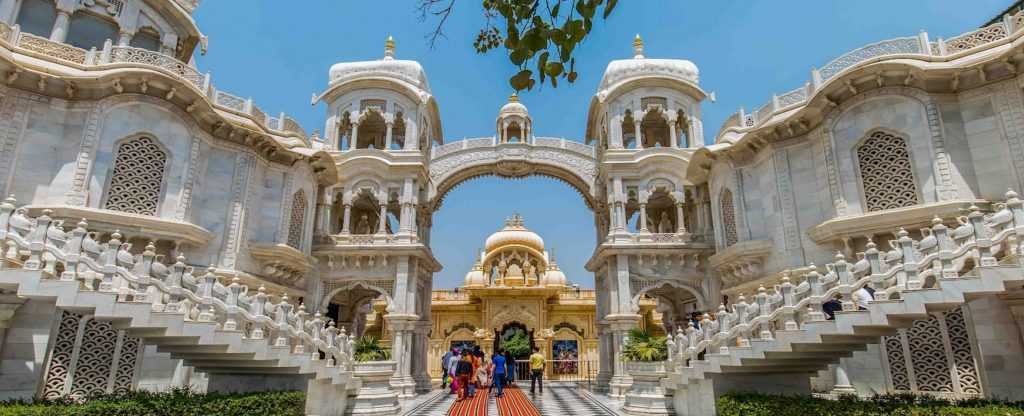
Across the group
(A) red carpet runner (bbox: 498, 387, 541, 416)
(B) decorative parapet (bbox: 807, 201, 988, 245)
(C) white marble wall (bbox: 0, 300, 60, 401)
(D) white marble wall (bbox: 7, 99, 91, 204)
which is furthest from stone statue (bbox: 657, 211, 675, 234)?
(C) white marble wall (bbox: 0, 300, 60, 401)

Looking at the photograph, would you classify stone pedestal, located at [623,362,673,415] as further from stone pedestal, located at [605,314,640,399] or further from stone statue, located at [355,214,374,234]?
stone statue, located at [355,214,374,234]

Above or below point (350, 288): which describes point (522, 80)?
below

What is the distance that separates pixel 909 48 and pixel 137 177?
62.6 feet

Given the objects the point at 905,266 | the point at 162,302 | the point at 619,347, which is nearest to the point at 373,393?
the point at 162,302

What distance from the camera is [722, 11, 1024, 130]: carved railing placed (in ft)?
41.7

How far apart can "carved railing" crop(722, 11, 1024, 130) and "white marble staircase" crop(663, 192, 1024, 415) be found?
5.95 metres

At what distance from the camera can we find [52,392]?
12.1 metres

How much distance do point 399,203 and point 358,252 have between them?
96.5 inches

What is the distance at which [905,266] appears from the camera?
7766 millimetres

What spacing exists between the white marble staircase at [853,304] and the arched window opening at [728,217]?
7214mm

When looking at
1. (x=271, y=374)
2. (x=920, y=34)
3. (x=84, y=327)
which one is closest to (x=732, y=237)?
(x=920, y=34)

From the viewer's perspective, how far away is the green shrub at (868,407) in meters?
7.25

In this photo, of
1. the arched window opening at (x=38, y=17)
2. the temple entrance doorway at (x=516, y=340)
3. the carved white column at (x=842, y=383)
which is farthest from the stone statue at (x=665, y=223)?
the arched window opening at (x=38, y=17)

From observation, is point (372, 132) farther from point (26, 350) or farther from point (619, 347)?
point (26, 350)
